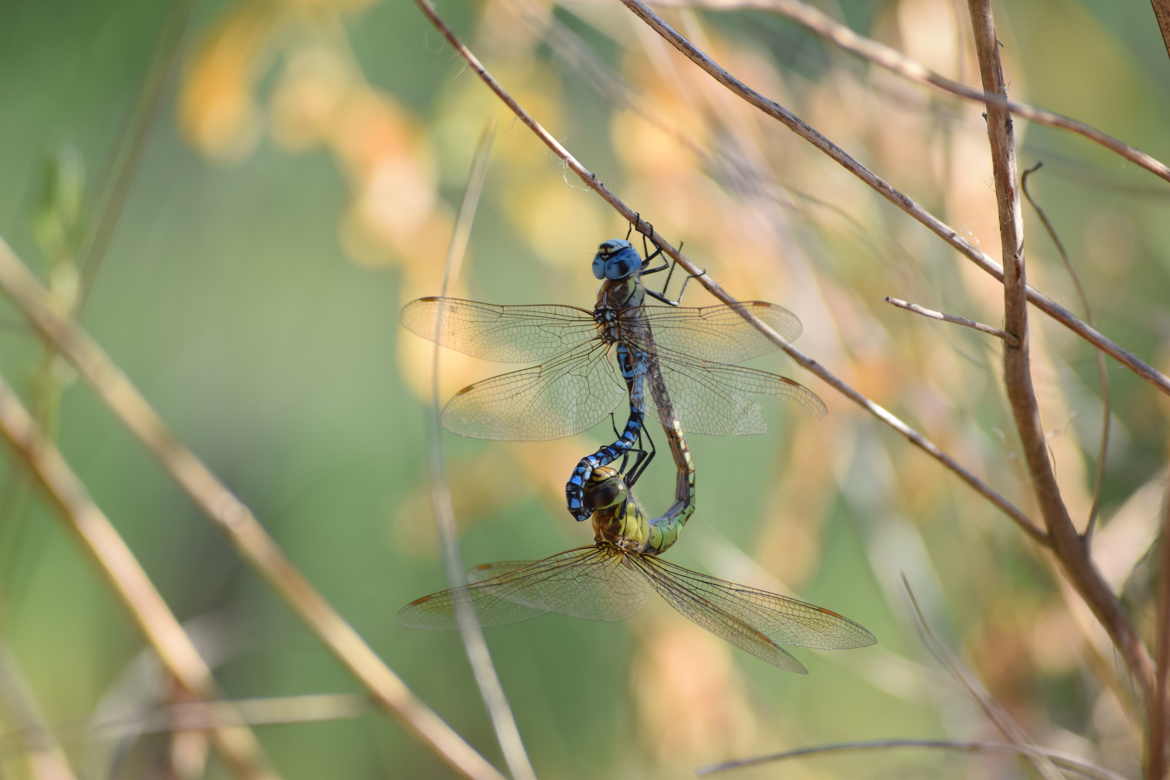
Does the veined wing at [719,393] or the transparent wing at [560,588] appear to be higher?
the veined wing at [719,393]

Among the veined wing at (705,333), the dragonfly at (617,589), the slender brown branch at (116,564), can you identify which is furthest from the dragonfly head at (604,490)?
the slender brown branch at (116,564)

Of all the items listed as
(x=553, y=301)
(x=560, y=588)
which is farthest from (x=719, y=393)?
(x=553, y=301)

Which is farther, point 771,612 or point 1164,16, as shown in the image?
point 771,612

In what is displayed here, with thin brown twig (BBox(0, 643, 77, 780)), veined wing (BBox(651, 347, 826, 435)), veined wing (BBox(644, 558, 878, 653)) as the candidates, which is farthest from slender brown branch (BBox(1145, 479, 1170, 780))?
thin brown twig (BBox(0, 643, 77, 780))

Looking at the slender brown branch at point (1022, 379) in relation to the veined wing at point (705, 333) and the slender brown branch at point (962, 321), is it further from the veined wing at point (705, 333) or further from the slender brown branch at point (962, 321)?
the veined wing at point (705, 333)

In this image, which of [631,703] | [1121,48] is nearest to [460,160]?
[631,703]

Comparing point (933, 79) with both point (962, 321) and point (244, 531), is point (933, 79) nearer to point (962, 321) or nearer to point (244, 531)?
point (962, 321)

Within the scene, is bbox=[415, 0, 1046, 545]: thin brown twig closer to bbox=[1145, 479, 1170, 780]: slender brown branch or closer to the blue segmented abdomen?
bbox=[1145, 479, 1170, 780]: slender brown branch
